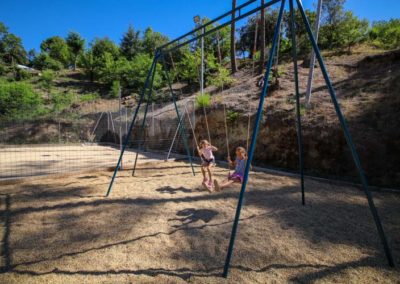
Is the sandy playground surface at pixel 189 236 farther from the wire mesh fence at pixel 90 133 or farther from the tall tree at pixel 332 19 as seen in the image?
the tall tree at pixel 332 19

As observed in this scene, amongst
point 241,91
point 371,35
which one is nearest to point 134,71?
point 241,91

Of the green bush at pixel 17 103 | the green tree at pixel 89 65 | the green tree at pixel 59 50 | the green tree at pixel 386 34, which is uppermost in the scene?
the green tree at pixel 59 50

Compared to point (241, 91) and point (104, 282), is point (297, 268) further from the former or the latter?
point (241, 91)

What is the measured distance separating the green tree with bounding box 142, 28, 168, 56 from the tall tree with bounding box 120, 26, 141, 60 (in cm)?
125

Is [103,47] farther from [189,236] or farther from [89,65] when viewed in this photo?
[189,236]

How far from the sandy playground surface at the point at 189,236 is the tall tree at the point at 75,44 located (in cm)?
4937

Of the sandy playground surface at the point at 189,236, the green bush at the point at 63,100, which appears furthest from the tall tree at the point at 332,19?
the green bush at the point at 63,100

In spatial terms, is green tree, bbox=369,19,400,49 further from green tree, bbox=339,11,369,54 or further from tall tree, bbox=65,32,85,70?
tall tree, bbox=65,32,85,70

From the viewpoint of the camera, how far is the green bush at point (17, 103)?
1642cm

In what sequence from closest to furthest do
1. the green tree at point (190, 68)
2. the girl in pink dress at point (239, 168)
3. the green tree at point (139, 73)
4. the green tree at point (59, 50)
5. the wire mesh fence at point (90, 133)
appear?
the girl in pink dress at point (239, 168) < the wire mesh fence at point (90, 133) < the green tree at point (190, 68) < the green tree at point (139, 73) < the green tree at point (59, 50)

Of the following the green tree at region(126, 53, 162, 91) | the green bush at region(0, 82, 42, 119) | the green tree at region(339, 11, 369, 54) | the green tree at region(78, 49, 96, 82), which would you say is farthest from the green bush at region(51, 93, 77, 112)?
the green tree at region(339, 11, 369, 54)

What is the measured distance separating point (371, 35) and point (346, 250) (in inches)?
664

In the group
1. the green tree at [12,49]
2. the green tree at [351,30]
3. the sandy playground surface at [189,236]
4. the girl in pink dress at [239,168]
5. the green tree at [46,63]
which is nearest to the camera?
the sandy playground surface at [189,236]

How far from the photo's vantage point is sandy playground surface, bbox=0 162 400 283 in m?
2.23
